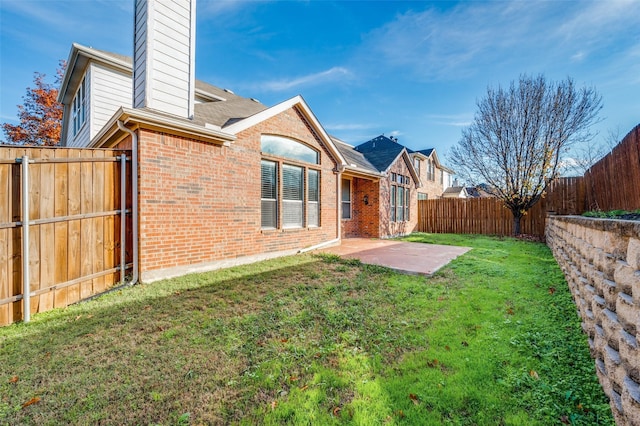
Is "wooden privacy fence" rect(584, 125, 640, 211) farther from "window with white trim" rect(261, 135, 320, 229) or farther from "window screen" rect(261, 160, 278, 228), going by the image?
"window screen" rect(261, 160, 278, 228)

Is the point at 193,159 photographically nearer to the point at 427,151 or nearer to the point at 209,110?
the point at 209,110

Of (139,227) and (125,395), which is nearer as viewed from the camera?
(125,395)

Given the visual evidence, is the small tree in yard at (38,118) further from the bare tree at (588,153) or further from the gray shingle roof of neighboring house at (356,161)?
the bare tree at (588,153)

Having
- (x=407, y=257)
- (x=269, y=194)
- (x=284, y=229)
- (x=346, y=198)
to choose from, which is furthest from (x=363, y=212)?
(x=269, y=194)

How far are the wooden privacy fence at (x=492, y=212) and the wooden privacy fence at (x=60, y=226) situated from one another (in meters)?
15.7

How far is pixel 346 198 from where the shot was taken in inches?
476

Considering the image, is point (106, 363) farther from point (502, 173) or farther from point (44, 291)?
point (502, 173)

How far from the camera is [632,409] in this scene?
1.45 m

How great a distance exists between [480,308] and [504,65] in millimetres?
10962

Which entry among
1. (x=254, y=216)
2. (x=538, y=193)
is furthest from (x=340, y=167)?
(x=538, y=193)

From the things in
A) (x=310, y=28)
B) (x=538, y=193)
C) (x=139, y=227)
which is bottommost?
(x=139, y=227)

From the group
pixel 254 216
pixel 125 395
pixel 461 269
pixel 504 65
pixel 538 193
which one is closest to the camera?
pixel 125 395

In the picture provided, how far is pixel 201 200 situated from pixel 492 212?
14832 millimetres

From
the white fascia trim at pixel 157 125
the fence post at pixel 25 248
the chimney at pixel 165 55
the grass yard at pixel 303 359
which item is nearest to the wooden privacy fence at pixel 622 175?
the grass yard at pixel 303 359
